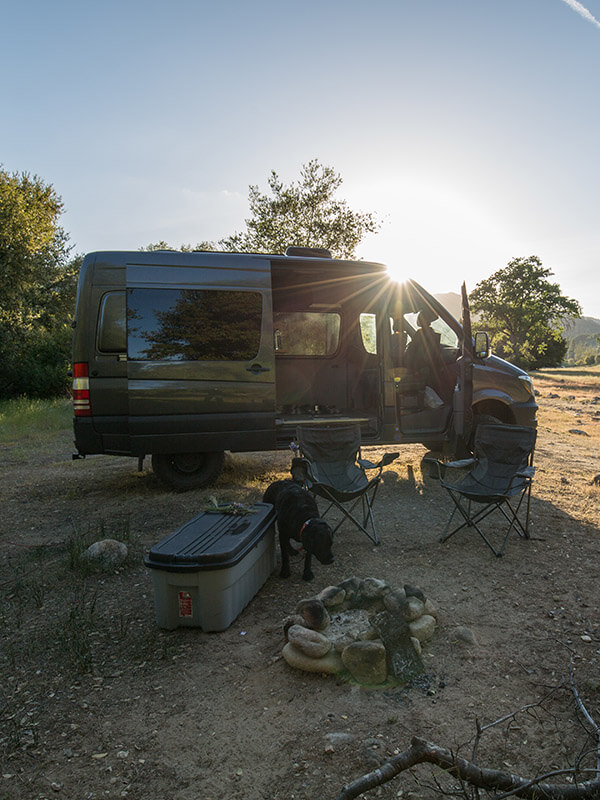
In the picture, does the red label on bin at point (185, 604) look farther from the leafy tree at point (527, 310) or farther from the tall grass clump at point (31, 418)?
the leafy tree at point (527, 310)

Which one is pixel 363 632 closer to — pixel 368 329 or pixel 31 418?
pixel 368 329

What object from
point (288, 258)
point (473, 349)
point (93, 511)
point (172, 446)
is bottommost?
point (93, 511)

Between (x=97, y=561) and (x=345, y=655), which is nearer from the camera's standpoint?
(x=345, y=655)

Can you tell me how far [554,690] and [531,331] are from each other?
132 ft

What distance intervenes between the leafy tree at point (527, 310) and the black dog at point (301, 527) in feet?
123

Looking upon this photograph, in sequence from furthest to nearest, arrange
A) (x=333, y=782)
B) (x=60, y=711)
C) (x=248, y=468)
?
(x=248, y=468) → (x=60, y=711) → (x=333, y=782)

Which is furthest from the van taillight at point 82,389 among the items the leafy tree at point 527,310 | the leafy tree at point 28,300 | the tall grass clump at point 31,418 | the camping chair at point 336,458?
the leafy tree at point 527,310

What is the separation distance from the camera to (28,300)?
17.4 meters

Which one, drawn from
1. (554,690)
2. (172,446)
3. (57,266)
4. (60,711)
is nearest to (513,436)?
(554,690)

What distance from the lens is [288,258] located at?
6000 mm

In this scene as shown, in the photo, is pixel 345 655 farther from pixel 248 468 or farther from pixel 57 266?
pixel 57 266

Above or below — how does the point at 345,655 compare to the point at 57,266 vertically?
below

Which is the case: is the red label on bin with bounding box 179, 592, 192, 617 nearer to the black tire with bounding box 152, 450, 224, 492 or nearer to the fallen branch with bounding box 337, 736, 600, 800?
the fallen branch with bounding box 337, 736, 600, 800

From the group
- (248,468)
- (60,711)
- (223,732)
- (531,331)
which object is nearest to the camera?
(223,732)
